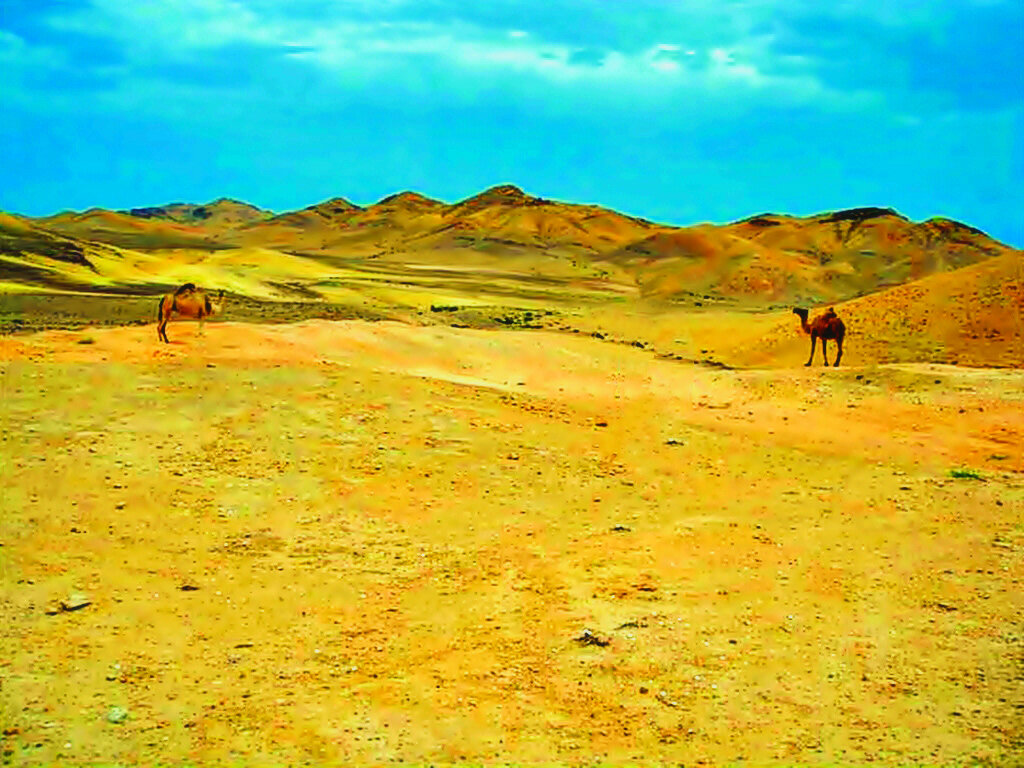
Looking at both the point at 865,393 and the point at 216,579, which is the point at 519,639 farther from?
the point at 865,393

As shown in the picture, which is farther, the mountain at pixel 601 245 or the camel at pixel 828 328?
the mountain at pixel 601 245

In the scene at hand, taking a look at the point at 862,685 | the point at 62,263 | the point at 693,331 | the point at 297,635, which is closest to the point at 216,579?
the point at 297,635

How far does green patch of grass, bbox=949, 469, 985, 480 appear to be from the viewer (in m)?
12.3

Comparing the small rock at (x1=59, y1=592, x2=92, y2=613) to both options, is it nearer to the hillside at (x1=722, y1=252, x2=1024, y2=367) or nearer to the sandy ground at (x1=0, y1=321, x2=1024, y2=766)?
the sandy ground at (x1=0, y1=321, x2=1024, y2=766)

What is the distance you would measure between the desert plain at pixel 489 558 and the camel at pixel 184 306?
1.02 feet

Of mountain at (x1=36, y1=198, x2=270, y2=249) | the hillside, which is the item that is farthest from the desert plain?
mountain at (x1=36, y1=198, x2=270, y2=249)

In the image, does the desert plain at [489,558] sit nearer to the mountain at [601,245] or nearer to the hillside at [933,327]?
the hillside at [933,327]

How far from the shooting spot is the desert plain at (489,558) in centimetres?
615

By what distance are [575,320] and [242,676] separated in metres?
34.7

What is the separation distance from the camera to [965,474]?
1244 cm

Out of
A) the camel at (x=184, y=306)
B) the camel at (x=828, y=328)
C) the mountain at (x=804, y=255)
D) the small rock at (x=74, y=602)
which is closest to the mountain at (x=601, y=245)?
the mountain at (x=804, y=255)

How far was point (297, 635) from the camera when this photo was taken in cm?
747

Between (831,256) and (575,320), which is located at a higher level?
(831,256)

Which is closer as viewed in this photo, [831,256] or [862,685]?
[862,685]
